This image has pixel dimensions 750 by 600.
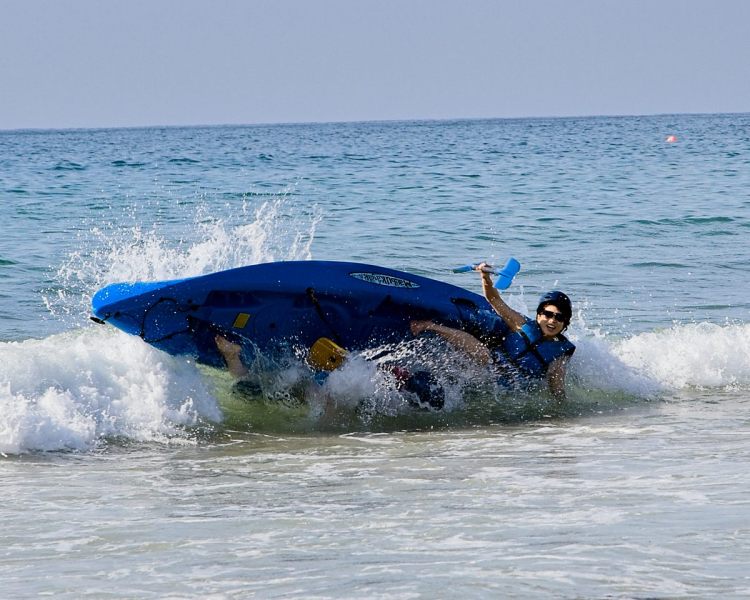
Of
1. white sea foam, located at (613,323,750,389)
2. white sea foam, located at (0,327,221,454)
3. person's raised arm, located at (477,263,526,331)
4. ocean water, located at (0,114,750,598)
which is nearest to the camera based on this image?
ocean water, located at (0,114,750,598)

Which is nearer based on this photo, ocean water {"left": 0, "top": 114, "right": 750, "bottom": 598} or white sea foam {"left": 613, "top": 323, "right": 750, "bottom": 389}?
ocean water {"left": 0, "top": 114, "right": 750, "bottom": 598}

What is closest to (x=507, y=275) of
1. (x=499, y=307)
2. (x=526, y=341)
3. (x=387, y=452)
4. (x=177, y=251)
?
(x=499, y=307)

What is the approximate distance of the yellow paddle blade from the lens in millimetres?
7309

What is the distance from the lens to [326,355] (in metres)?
7.32

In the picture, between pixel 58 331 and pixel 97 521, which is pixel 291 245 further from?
pixel 97 521

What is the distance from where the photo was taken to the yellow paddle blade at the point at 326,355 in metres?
7.31

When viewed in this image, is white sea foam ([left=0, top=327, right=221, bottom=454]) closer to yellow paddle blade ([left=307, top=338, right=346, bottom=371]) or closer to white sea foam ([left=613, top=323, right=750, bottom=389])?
yellow paddle blade ([left=307, top=338, right=346, bottom=371])

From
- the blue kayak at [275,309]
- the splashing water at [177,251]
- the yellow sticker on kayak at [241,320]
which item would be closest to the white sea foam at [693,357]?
the blue kayak at [275,309]

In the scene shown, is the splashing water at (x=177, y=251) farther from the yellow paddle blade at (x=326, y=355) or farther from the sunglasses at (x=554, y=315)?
the sunglasses at (x=554, y=315)

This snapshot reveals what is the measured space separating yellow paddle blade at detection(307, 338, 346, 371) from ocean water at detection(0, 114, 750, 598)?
0.25 ft

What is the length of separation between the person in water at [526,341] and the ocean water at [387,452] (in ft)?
0.50

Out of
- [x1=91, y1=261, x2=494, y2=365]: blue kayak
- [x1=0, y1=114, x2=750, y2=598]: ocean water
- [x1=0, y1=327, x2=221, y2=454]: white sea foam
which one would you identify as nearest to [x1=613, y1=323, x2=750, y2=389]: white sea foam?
[x1=0, y1=114, x2=750, y2=598]: ocean water

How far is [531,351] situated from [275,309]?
5.39 feet

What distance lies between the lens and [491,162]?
108ft
